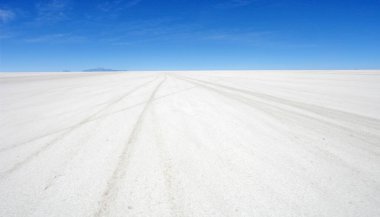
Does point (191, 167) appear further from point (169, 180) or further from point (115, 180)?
point (115, 180)

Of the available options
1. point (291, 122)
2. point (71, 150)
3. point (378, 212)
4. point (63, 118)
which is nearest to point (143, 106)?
point (63, 118)

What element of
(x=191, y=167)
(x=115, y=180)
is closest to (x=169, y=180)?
(x=191, y=167)

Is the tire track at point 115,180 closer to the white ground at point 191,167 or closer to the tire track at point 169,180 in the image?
the white ground at point 191,167

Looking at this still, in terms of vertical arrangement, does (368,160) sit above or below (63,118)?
above

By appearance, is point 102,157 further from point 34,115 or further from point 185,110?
point 34,115

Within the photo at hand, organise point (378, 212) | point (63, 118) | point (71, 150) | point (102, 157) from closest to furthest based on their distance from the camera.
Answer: point (378, 212), point (102, 157), point (71, 150), point (63, 118)

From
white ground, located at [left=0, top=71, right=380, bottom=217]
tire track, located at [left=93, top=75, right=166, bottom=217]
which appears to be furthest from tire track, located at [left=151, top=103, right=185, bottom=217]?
tire track, located at [left=93, top=75, right=166, bottom=217]

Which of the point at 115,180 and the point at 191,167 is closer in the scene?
the point at 115,180

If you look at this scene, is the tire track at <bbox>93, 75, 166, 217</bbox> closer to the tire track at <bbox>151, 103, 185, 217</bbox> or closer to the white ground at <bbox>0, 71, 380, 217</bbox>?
the white ground at <bbox>0, 71, 380, 217</bbox>

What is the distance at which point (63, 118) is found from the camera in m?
5.80

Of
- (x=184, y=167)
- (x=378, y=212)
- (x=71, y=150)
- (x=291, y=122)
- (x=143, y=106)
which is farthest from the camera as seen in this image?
(x=143, y=106)

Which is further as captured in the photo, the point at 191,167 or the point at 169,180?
the point at 191,167

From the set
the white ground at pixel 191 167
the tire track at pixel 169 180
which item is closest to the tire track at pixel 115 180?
the white ground at pixel 191 167

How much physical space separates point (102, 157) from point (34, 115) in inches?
176
